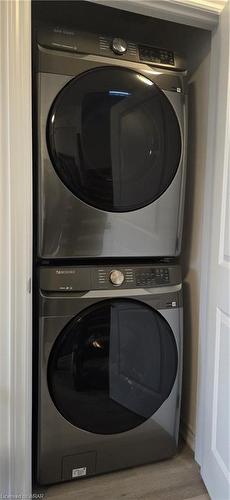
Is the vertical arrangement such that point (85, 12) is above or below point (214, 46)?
above

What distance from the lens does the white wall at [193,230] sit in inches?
63.1

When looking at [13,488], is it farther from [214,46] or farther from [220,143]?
[214,46]

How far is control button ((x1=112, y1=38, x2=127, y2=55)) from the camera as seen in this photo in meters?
1.39

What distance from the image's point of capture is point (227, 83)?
50.4 inches

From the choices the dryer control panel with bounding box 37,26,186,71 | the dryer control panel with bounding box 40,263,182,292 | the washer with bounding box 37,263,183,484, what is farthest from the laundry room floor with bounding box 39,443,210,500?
the dryer control panel with bounding box 37,26,186,71

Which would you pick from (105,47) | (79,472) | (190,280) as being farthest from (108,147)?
(79,472)

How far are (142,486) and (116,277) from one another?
835mm

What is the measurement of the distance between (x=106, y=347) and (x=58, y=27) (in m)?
1.20

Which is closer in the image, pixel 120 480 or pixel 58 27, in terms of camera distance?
pixel 58 27

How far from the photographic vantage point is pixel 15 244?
3.68ft

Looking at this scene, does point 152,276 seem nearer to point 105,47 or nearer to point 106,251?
point 106,251

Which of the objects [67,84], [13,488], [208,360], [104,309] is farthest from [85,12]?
[13,488]

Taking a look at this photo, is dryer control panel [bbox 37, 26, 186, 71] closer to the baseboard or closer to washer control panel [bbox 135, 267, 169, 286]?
washer control panel [bbox 135, 267, 169, 286]

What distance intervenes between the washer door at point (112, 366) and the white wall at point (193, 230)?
6.9 inches
